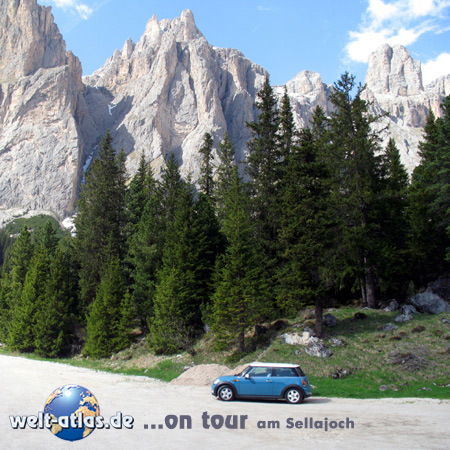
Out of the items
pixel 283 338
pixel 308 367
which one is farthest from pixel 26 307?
pixel 308 367

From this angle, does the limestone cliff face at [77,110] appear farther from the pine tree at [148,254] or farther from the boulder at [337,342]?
the boulder at [337,342]

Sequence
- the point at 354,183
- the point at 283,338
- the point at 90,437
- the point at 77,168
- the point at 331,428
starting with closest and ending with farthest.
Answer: the point at 90,437 → the point at 331,428 → the point at 283,338 → the point at 354,183 → the point at 77,168

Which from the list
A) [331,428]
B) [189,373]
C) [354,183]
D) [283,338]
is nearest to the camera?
[331,428]

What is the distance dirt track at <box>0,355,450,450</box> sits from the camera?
326 inches

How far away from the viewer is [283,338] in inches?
964

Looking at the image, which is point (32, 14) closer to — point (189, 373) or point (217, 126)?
point (217, 126)

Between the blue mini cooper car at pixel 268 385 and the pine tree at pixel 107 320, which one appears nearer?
the blue mini cooper car at pixel 268 385

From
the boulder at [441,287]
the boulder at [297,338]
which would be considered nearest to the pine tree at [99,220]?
the boulder at [297,338]

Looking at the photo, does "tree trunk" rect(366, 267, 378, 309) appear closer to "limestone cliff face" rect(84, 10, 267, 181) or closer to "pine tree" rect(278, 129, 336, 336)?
"pine tree" rect(278, 129, 336, 336)

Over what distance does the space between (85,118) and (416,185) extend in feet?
589

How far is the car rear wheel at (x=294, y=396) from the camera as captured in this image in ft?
45.5

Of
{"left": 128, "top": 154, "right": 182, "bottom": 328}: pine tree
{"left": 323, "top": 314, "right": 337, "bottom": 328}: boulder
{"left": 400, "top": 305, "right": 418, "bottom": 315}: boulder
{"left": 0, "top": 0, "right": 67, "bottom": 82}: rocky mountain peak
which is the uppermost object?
{"left": 0, "top": 0, "right": 67, "bottom": 82}: rocky mountain peak

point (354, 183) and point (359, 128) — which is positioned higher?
point (359, 128)

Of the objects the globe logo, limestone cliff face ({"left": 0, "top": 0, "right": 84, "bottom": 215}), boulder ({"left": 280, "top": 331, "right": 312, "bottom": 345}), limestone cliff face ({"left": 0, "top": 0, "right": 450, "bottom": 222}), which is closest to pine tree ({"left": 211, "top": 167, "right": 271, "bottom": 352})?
boulder ({"left": 280, "top": 331, "right": 312, "bottom": 345})
